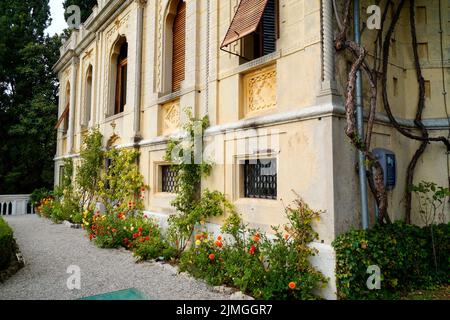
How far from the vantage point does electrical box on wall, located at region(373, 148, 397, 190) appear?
5.67m

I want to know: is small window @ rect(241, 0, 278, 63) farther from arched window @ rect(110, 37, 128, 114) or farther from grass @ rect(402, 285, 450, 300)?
arched window @ rect(110, 37, 128, 114)

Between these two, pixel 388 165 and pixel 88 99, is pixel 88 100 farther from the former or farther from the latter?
pixel 388 165

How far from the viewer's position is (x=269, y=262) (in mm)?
5078

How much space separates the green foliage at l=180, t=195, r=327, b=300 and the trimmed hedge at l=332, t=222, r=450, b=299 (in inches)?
17.1

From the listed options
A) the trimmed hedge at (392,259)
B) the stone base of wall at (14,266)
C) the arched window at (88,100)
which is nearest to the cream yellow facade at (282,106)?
the trimmed hedge at (392,259)

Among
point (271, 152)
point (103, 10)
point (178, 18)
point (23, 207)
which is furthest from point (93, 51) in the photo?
point (271, 152)

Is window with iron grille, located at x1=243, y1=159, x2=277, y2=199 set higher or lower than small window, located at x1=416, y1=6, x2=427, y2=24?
lower

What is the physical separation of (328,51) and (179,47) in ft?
17.3

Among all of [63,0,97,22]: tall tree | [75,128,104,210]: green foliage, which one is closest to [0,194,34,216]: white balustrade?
[75,128,104,210]: green foliage

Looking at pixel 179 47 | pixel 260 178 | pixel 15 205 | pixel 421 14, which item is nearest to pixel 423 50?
pixel 421 14

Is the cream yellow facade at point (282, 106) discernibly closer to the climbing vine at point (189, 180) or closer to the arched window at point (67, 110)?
the climbing vine at point (189, 180)

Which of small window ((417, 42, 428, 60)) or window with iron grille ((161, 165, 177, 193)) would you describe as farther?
window with iron grille ((161, 165, 177, 193))

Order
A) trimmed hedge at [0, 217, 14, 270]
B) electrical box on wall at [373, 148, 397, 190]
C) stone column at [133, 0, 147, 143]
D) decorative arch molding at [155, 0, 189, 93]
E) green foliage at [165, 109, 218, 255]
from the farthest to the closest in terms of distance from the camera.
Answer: stone column at [133, 0, 147, 143], decorative arch molding at [155, 0, 189, 93], green foliage at [165, 109, 218, 255], trimmed hedge at [0, 217, 14, 270], electrical box on wall at [373, 148, 397, 190]
